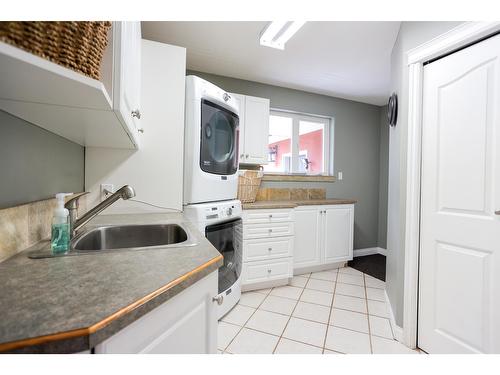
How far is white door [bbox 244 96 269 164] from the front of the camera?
2.73 metres

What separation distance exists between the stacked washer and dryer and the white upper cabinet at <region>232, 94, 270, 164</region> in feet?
1.83

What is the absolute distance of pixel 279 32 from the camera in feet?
6.15

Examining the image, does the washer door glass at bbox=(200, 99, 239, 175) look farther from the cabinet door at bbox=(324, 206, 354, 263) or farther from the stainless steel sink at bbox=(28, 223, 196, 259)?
the cabinet door at bbox=(324, 206, 354, 263)

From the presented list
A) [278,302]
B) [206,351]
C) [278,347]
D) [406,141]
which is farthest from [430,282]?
[206,351]

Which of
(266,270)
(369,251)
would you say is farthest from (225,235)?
(369,251)

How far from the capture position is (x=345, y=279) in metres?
2.73

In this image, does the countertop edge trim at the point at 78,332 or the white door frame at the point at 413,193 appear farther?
the white door frame at the point at 413,193

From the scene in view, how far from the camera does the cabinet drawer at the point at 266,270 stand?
231 centimetres

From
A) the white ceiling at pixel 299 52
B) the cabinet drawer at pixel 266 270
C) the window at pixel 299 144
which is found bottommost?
the cabinet drawer at pixel 266 270

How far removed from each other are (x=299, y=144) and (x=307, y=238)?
1.36 m

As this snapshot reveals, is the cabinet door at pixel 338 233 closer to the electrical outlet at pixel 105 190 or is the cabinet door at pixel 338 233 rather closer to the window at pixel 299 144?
the window at pixel 299 144

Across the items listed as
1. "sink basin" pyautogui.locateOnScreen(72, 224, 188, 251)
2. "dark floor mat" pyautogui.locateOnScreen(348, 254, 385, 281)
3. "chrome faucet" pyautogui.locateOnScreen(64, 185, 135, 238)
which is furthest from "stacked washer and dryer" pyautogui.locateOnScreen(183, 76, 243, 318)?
"dark floor mat" pyautogui.locateOnScreen(348, 254, 385, 281)

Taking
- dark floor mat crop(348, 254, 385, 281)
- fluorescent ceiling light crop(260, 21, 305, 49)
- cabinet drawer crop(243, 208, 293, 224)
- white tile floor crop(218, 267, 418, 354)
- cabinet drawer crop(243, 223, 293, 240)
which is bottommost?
white tile floor crop(218, 267, 418, 354)

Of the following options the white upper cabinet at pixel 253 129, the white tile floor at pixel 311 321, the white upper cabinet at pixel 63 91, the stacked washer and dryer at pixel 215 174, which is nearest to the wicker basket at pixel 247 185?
the white upper cabinet at pixel 253 129
